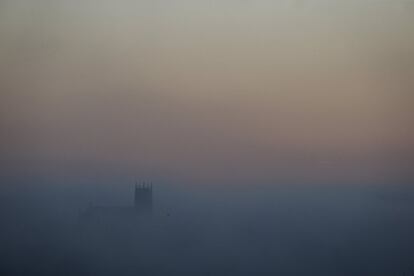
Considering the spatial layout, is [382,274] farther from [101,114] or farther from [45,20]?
[45,20]

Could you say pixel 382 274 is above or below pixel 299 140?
below

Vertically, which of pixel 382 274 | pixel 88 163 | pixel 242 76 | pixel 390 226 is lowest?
pixel 382 274

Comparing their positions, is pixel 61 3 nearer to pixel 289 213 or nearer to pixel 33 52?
pixel 33 52

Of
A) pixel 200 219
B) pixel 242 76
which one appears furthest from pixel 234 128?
pixel 200 219

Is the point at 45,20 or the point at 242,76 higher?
the point at 45,20

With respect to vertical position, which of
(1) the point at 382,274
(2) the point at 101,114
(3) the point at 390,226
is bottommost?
(1) the point at 382,274

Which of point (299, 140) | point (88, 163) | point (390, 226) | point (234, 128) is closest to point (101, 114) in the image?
point (88, 163)
